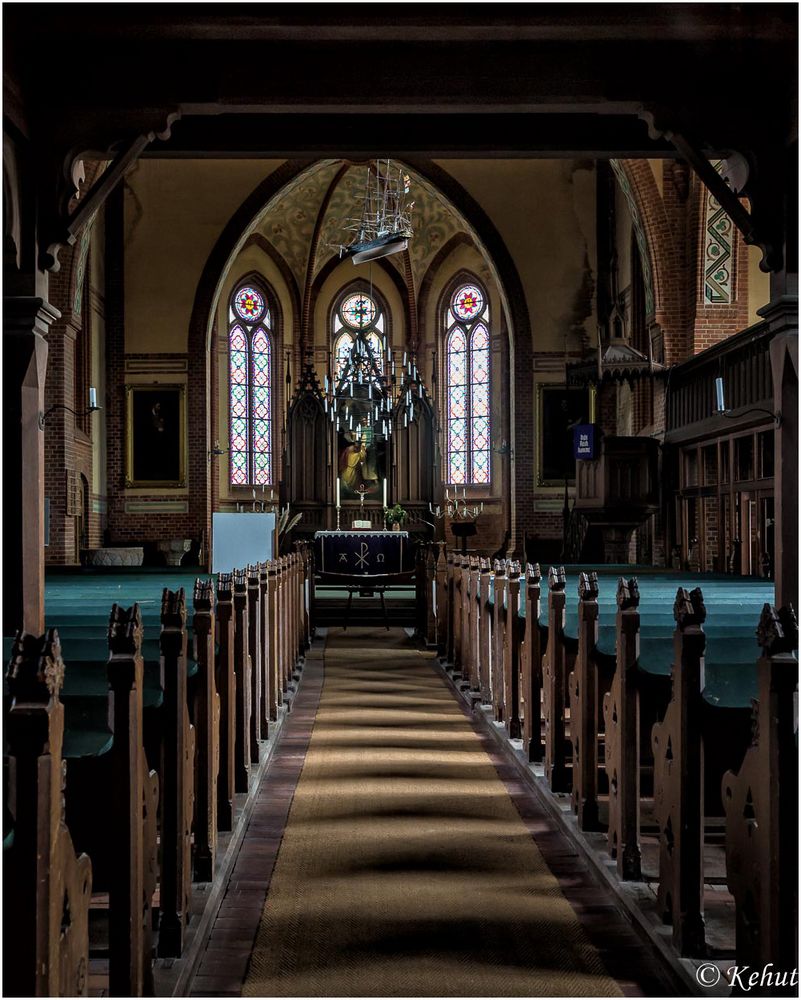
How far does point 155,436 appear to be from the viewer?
55.3ft

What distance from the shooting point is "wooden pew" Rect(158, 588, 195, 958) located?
3043mm

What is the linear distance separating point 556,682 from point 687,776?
187cm

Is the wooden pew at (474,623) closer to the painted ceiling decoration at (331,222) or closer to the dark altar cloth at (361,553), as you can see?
the dark altar cloth at (361,553)

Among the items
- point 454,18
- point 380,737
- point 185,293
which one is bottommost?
point 380,737

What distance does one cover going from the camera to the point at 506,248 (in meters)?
17.1

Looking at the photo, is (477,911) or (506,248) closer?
(477,911)

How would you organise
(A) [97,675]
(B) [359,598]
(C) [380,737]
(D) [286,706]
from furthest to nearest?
(B) [359,598] → (D) [286,706] → (C) [380,737] → (A) [97,675]

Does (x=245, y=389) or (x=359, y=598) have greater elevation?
(x=245, y=389)

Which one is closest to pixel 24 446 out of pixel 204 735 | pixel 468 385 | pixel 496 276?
pixel 204 735

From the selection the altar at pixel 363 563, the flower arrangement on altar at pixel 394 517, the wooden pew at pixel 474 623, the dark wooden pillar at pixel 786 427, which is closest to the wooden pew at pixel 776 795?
the dark wooden pillar at pixel 786 427

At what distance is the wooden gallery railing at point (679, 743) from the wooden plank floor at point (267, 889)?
0.15 metres

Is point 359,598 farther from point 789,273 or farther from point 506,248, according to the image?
point 789,273

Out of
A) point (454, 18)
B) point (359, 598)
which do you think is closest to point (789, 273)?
point (454, 18)

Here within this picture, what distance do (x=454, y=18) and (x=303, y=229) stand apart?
674 inches
